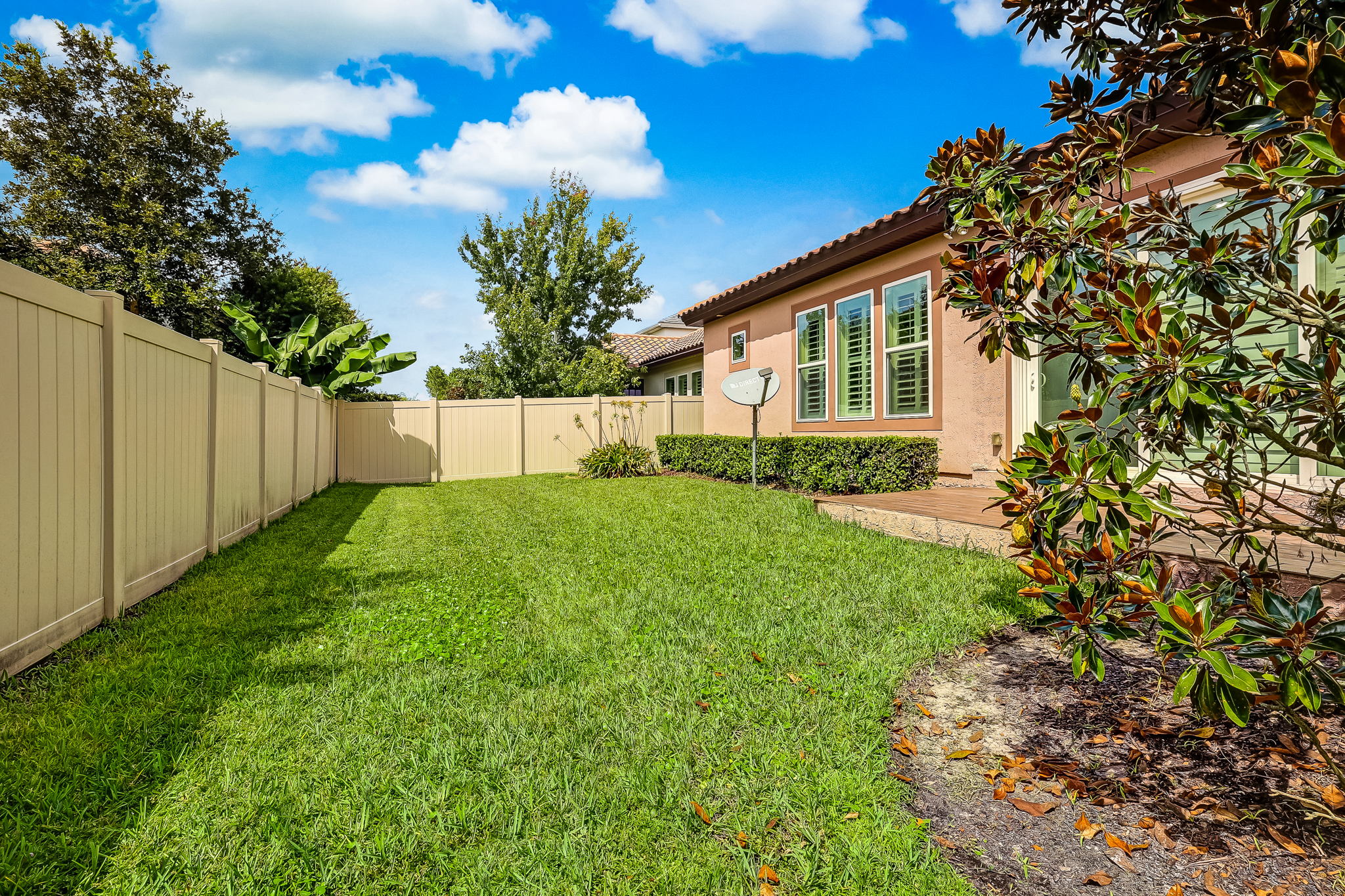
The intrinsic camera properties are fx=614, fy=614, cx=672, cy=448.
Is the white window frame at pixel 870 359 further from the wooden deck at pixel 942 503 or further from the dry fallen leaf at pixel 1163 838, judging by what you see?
the dry fallen leaf at pixel 1163 838

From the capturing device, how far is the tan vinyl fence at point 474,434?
46.0 ft

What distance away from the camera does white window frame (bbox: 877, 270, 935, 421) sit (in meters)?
8.16

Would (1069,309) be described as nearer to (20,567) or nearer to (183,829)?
(183,829)

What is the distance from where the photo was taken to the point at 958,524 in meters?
5.17

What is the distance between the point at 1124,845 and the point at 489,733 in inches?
86.6

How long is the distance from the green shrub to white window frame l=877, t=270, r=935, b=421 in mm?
6039

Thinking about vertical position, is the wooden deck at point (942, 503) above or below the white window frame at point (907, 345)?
below

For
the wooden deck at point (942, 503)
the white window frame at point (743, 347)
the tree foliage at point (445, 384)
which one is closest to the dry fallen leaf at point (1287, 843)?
the wooden deck at point (942, 503)

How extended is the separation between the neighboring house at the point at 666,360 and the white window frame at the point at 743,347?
2.02 metres

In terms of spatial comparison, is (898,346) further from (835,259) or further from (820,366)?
(820,366)

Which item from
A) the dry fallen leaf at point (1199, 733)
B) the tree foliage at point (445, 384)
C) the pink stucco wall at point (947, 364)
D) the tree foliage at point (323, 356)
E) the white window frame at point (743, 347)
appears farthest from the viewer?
the tree foliage at point (445, 384)

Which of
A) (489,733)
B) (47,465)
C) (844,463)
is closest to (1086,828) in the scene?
(489,733)

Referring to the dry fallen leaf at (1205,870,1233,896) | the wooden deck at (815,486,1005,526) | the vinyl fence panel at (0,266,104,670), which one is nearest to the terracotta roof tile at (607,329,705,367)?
the wooden deck at (815,486,1005,526)

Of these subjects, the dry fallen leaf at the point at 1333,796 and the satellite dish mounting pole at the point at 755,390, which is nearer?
the dry fallen leaf at the point at 1333,796
